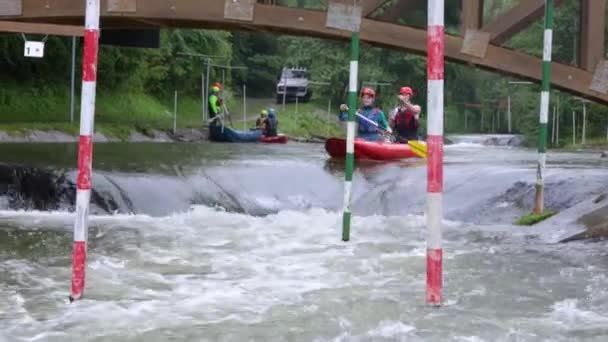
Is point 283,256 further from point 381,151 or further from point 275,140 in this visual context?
point 275,140

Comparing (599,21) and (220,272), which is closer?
(220,272)

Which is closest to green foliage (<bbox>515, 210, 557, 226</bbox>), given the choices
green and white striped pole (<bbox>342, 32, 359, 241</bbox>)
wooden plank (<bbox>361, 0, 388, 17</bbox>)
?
green and white striped pole (<bbox>342, 32, 359, 241</bbox>)

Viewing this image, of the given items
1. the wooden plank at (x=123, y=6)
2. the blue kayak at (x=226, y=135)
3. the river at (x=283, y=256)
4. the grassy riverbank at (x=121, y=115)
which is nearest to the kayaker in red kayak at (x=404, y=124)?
the river at (x=283, y=256)

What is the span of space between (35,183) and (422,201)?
512 centimetres

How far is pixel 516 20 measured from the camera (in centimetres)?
1287

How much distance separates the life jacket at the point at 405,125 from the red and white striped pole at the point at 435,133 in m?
11.3

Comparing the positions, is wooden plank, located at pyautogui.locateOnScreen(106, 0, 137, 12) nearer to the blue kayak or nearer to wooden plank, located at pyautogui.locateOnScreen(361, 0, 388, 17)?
wooden plank, located at pyautogui.locateOnScreen(361, 0, 388, 17)

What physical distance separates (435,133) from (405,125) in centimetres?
1143

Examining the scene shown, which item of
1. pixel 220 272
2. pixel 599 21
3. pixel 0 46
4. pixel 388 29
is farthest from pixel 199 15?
pixel 0 46

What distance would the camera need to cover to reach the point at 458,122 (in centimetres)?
6388

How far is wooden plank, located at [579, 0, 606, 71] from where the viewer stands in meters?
12.3

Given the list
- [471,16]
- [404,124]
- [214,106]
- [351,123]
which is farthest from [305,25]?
[214,106]

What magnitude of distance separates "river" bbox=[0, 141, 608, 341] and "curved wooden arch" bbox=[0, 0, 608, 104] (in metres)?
1.45

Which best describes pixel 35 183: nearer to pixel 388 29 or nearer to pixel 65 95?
pixel 388 29
